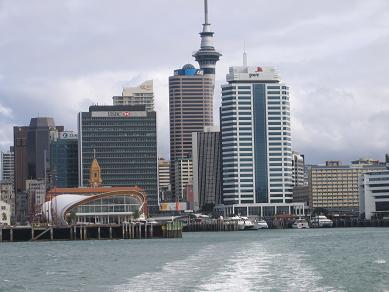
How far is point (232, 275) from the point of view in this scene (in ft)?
292

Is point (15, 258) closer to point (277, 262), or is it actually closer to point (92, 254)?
point (92, 254)

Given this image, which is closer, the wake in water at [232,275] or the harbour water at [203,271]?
the wake in water at [232,275]

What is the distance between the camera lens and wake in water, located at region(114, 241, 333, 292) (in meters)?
79.3

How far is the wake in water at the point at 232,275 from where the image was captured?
260 feet

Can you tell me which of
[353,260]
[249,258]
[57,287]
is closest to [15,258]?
[249,258]

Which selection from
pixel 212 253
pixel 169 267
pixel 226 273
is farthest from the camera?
pixel 212 253

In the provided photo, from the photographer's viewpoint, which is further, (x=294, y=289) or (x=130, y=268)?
(x=130, y=268)

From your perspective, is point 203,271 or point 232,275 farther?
point 203,271

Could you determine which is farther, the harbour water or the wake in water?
the harbour water

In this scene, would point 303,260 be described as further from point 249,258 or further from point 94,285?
point 94,285

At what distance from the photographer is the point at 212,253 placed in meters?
131

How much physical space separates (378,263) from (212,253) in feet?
100

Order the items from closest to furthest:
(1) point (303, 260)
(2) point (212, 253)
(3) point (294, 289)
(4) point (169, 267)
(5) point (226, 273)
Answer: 1. (3) point (294, 289)
2. (5) point (226, 273)
3. (4) point (169, 267)
4. (1) point (303, 260)
5. (2) point (212, 253)

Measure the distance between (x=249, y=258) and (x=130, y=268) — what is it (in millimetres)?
16136
